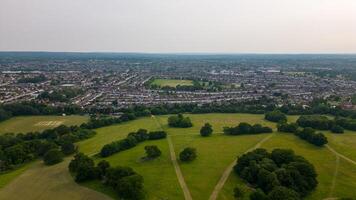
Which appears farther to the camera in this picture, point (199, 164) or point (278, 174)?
point (199, 164)

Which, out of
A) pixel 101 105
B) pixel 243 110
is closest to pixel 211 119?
pixel 243 110

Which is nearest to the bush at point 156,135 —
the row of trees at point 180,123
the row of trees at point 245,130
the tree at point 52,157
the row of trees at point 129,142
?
the row of trees at point 129,142

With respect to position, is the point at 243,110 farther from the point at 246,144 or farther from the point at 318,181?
the point at 318,181

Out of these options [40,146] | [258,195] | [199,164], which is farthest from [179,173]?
[40,146]

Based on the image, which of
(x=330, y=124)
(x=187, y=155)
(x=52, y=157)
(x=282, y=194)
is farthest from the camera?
(x=330, y=124)

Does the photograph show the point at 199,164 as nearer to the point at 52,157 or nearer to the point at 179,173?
the point at 179,173

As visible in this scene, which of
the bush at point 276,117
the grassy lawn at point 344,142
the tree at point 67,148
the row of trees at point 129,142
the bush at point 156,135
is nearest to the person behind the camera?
Answer: the grassy lawn at point 344,142

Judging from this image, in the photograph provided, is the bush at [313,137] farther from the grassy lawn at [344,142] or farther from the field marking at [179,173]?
the field marking at [179,173]
